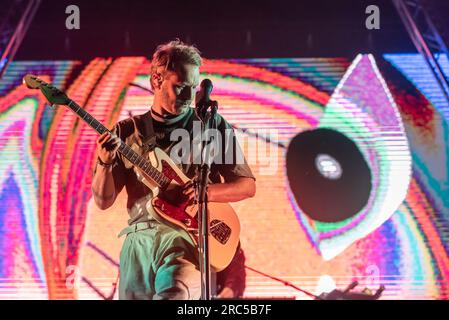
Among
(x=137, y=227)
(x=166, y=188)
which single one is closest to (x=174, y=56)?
(x=166, y=188)

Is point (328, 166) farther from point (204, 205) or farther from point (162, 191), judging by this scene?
point (204, 205)

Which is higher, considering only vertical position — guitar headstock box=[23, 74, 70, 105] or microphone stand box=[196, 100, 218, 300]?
guitar headstock box=[23, 74, 70, 105]

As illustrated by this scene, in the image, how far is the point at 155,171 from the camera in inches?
183

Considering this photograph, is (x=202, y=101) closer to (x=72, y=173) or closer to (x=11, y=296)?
(x=72, y=173)

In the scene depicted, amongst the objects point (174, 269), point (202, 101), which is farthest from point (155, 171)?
point (202, 101)

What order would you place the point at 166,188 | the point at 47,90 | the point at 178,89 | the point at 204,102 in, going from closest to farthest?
the point at 204,102 < the point at 47,90 < the point at 166,188 < the point at 178,89

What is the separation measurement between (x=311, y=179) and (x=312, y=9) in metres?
1.28

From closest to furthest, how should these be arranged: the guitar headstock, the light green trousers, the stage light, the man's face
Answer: the guitar headstock
the light green trousers
the man's face
the stage light

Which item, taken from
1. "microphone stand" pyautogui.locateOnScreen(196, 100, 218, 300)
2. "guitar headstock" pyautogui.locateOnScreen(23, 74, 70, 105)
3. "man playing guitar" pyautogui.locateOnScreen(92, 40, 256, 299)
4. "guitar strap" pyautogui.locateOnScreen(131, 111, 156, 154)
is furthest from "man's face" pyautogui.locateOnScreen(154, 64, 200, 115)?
"microphone stand" pyautogui.locateOnScreen(196, 100, 218, 300)

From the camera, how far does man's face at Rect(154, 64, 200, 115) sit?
16.2 feet

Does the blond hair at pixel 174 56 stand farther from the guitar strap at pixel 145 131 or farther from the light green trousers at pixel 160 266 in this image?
the light green trousers at pixel 160 266

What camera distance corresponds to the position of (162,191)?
15.3 feet

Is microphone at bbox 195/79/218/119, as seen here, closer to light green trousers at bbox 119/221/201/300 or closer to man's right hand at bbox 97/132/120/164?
man's right hand at bbox 97/132/120/164

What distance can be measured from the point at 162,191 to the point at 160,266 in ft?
1.64
